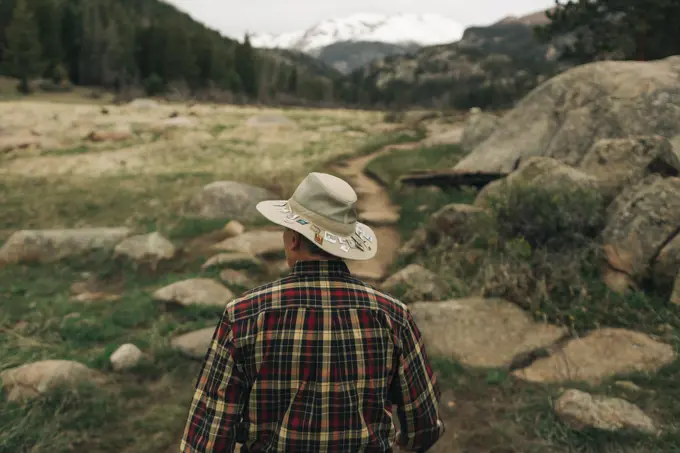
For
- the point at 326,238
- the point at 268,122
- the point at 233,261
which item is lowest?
the point at 233,261

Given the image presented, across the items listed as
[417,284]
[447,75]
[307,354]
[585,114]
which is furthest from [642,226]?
[447,75]

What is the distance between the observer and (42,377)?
16.1ft

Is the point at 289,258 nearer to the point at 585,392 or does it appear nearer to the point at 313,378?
the point at 313,378

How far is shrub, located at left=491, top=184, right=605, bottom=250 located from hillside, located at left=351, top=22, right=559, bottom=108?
63116 millimetres

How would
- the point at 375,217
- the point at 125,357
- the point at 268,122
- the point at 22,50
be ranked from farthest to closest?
the point at 22,50
the point at 268,122
the point at 375,217
the point at 125,357

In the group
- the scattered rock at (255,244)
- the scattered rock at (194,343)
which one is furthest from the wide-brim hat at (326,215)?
the scattered rock at (255,244)

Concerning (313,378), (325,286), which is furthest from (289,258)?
(313,378)

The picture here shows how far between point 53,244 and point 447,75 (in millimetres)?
153825

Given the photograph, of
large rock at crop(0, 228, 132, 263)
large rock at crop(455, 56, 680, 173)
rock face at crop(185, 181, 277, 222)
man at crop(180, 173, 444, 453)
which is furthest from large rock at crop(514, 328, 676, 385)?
large rock at crop(0, 228, 132, 263)

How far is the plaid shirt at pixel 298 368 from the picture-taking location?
2031 millimetres

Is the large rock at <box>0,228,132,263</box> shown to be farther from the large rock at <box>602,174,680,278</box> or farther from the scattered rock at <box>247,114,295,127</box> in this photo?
the scattered rock at <box>247,114,295,127</box>

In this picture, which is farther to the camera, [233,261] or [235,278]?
[233,261]

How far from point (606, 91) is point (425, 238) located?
5.89m

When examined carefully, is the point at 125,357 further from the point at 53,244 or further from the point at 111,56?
the point at 111,56
